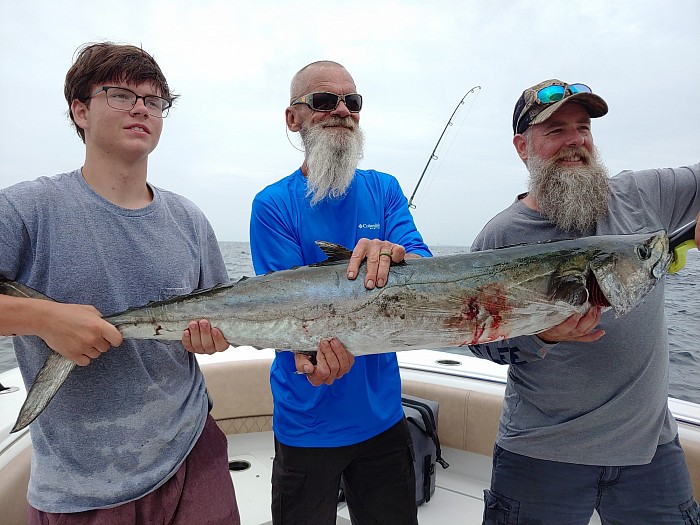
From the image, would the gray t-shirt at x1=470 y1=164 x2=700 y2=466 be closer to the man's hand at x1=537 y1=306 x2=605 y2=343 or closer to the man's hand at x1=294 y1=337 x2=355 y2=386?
the man's hand at x1=537 y1=306 x2=605 y2=343

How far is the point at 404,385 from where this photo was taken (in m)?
4.30

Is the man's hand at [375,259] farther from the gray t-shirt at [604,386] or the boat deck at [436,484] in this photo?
the boat deck at [436,484]

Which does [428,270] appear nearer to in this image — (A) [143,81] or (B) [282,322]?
(B) [282,322]

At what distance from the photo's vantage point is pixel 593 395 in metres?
2.08

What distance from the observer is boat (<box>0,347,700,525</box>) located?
321 cm

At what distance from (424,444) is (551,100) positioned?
2557 millimetres

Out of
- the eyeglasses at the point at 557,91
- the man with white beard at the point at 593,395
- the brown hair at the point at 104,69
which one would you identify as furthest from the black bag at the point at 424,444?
the brown hair at the point at 104,69

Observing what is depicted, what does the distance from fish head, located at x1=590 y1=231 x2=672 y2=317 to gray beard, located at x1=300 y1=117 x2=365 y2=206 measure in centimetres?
129

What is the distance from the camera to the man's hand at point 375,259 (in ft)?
6.15

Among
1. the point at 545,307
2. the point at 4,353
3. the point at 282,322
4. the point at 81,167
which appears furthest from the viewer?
the point at 4,353

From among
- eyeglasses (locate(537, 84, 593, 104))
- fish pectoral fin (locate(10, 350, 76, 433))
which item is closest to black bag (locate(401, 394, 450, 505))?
eyeglasses (locate(537, 84, 593, 104))

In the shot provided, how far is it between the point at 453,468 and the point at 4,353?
779cm

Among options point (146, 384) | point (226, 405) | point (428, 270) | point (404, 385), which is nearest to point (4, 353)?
point (226, 405)

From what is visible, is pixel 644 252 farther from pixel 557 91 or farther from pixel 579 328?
pixel 557 91
